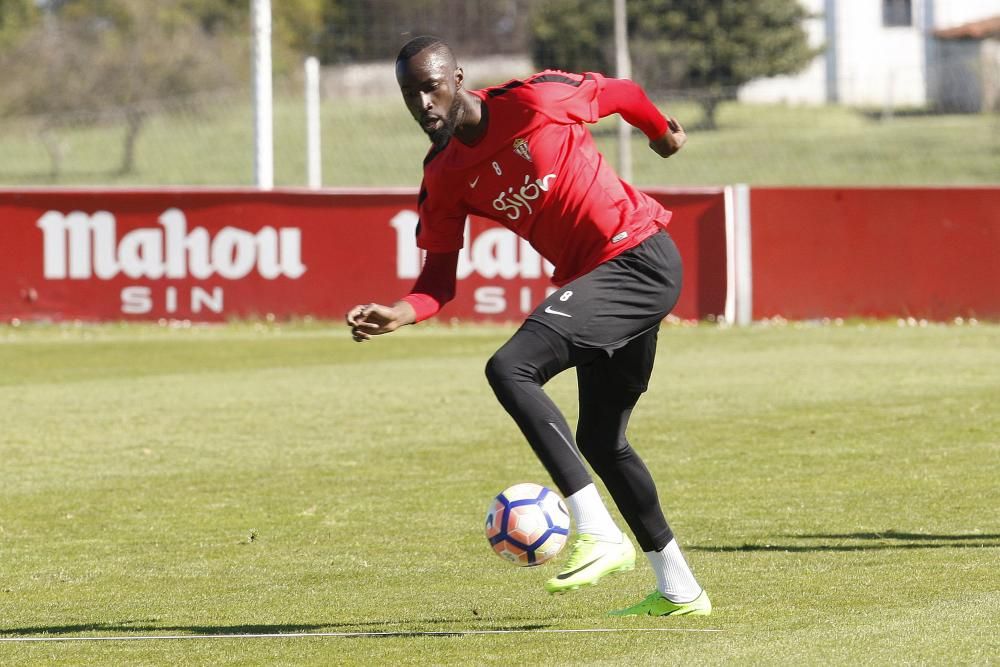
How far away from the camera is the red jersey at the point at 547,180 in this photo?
19.8 ft

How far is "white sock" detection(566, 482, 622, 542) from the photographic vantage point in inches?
233

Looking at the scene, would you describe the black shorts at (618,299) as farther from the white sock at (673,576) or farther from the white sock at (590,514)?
the white sock at (673,576)

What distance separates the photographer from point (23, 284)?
20.3 meters

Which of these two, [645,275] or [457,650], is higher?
[645,275]

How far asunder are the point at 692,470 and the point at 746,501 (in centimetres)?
119

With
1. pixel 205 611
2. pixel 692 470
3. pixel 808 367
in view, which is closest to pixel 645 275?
pixel 205 611

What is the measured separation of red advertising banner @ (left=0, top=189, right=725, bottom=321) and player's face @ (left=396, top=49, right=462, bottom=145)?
14159 millimetres

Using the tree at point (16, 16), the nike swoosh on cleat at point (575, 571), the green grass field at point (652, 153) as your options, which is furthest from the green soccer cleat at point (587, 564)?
the tree at point (16, 16)

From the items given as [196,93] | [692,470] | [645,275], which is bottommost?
[692,470]

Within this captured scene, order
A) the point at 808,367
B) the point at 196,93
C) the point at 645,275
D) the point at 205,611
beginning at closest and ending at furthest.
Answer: the point at 645,275 → the point at 205,611 → the point at 808,367 → the point at 196,93

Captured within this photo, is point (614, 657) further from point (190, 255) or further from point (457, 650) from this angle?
point (190, 255)

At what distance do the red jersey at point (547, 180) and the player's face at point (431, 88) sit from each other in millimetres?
158

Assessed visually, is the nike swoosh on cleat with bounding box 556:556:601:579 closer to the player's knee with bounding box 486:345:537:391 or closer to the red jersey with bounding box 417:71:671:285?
the player's knee with bounding box 486:345:537:391

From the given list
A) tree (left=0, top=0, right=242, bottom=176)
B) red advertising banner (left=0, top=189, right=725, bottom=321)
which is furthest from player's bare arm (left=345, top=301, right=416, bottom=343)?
tree (left=0, top=0, right=242, bottom=176)
